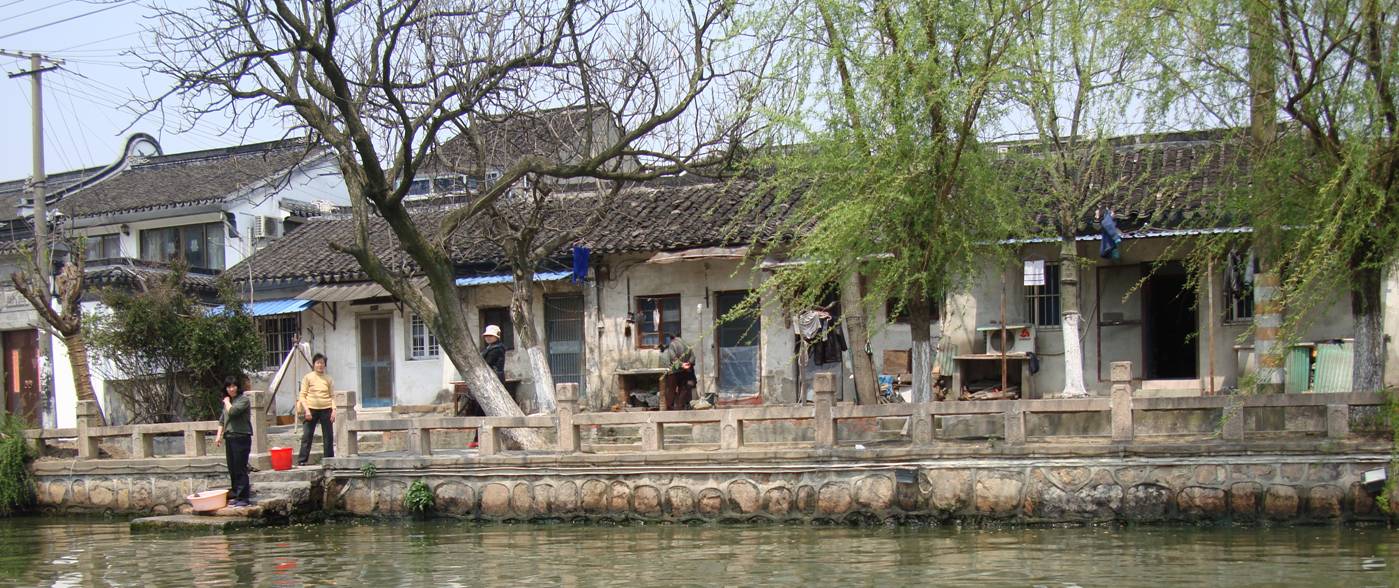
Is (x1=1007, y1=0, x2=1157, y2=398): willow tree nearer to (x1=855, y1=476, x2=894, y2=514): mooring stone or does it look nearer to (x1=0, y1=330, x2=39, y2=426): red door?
(x1=855, y1=476, x2=894, y2=514): mooring stone

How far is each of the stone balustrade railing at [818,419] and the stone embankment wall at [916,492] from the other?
308 mm

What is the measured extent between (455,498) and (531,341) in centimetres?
265

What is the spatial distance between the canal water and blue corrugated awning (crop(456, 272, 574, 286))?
6.22 meters

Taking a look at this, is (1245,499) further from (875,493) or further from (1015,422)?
(875,493)

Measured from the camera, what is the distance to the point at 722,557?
39.4 ft

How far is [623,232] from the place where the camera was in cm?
1992

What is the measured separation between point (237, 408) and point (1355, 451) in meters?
11.8

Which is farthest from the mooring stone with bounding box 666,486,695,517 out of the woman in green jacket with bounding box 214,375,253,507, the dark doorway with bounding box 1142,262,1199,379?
the dark doorway with bounding box 1142,262,1199,379

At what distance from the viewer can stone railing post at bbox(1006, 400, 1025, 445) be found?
513 inches

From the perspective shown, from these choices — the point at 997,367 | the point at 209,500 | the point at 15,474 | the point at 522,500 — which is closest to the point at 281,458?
the point at 209,500

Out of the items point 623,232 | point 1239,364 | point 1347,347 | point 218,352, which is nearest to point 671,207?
point 623,232

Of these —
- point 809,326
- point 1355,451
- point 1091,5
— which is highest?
point 1091,5

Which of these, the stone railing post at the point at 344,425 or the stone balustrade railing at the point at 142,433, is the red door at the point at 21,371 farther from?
the stone railing post at the point at 344,425

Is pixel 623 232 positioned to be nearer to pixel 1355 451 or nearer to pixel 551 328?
pixel 551 328
